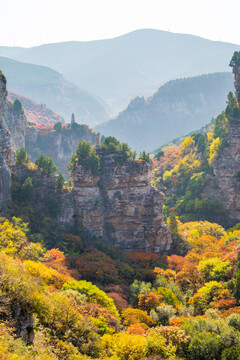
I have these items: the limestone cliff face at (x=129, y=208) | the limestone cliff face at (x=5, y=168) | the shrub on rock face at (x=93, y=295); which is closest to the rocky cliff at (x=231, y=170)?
the limestone cliff face at (x=129, y=208)

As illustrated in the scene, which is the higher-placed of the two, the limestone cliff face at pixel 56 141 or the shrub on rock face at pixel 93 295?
the limestone cliff face at pixel 56 141

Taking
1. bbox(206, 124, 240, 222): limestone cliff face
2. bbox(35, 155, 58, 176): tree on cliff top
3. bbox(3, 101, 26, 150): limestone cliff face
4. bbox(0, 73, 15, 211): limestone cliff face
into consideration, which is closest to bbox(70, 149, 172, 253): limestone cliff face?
bbox(35, 155, 58, 176): tree on cliff top

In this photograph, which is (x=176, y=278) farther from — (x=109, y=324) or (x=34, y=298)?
(x=34, y=298)

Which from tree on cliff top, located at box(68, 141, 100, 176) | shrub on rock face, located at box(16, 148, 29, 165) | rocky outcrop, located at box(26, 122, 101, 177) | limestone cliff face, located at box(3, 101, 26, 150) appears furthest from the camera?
rocky outcrop, located at box(26, 122, 101, 177)

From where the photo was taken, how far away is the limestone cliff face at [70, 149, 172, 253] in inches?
1934

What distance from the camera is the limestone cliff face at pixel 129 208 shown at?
49125 millimetres

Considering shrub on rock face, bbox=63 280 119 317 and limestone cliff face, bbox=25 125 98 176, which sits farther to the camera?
limestone cliff face, bbox=25 125 98 176

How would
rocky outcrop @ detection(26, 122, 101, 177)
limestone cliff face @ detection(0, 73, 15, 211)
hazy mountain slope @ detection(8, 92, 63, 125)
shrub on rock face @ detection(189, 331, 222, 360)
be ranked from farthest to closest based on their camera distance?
hazy mountain slope @ detection(8, 92, 63, 125) → rocky outcrop @ detection(26, 122, 101, 177) → limestone cliff face @ detection(0, 73, 15, 211) → shrub on rock face @ detection(189, 331, 222, 360)

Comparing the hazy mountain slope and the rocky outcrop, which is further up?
the hazy mountain slope

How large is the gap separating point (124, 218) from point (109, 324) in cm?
2534

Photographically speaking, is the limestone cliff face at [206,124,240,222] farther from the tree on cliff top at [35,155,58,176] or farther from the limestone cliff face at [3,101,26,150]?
the limestone cliff face at [3,101,26,150]

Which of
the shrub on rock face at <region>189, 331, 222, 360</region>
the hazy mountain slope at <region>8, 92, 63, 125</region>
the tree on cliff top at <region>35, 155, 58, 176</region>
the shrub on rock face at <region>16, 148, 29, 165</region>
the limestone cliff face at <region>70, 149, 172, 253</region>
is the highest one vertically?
the hazy mountain slope at <region>8, 92, 63, 125</region>

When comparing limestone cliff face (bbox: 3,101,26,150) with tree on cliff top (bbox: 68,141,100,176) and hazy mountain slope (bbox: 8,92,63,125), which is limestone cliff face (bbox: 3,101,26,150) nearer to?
tree on cliff top (bbox: 68,141,100,176)

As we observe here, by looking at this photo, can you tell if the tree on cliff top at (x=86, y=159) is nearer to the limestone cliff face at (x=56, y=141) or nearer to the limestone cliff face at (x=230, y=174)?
the limestone cliff face at (x=230, y=174)
